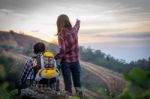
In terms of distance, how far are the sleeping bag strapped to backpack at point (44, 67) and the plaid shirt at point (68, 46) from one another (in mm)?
557

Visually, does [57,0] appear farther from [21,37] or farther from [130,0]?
[130,0]

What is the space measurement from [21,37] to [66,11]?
2.49 ft

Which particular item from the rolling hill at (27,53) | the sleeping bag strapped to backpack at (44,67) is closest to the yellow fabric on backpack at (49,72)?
the sleeping bag strapped to backpack at (44,67)

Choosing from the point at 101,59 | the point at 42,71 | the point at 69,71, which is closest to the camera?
the point at 42,71

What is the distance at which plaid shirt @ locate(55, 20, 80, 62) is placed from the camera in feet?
11.6

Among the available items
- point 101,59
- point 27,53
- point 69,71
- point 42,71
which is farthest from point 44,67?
point 101,59

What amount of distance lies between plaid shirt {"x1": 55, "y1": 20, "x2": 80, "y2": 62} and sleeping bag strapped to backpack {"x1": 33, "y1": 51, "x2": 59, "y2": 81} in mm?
557

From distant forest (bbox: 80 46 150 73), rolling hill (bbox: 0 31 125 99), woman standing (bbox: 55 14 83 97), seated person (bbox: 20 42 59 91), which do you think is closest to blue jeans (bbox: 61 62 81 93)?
woman standing (bbox: 55 14 83 97)

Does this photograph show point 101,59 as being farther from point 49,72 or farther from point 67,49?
point 49,72

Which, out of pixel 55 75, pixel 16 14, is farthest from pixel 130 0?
pixel 55 75

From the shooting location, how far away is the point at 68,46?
3.60 m

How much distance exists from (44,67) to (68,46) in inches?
29.5

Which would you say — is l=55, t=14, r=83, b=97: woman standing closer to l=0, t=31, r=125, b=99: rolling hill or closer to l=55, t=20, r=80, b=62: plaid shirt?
l=55, t=20, r=80, b=62: plaid shirt

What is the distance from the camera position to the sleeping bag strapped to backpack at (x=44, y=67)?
9.43 feet
